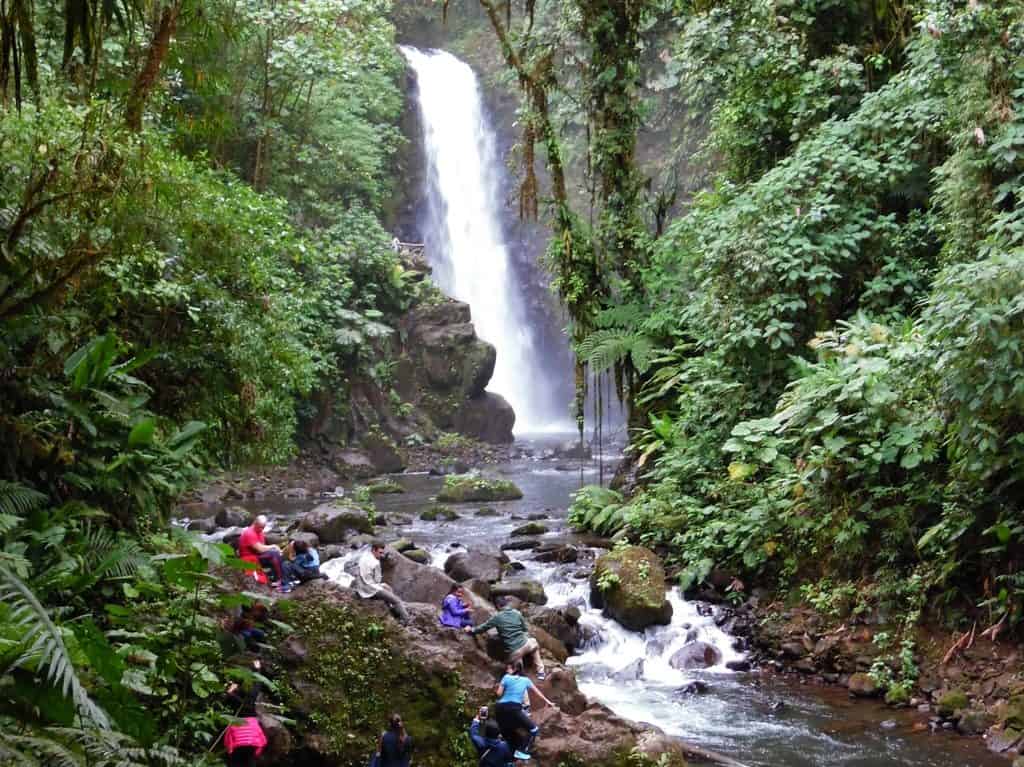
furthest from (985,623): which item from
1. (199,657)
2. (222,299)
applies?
(222,299)

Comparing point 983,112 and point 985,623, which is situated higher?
point 983,112

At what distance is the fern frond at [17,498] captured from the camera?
18.6 feet

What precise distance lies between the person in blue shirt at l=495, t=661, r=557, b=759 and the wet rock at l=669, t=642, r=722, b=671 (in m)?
3.69

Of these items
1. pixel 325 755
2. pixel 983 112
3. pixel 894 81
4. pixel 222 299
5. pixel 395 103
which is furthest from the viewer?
pixel 395 103

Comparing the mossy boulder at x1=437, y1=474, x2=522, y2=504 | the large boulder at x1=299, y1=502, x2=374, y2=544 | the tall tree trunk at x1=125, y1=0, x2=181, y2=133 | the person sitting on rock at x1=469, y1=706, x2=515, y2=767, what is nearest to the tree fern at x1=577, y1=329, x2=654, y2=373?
the large boulder at x1=299, y1=502, x2=374, y2=544

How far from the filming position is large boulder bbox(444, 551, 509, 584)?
12.3 metres

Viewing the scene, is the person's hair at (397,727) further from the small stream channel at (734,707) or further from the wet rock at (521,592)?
the wet rock at (521,592)

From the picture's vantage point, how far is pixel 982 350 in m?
8.10

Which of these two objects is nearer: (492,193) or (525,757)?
(525,757)

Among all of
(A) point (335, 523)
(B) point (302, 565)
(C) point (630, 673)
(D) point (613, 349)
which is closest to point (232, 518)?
(A) point (335, 523)

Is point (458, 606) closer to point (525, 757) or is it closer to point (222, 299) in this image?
point (525, 757)

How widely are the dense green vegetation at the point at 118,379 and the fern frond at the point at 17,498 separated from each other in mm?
14

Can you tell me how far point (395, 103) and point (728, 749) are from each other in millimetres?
21850

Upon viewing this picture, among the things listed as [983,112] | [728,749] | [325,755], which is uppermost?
[983,112]
